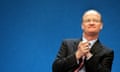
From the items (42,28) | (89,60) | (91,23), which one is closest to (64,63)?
(89,60)

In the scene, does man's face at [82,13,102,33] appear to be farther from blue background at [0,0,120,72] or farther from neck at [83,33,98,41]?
blue background at [0,0,120,72]

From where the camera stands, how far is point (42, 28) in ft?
10.00

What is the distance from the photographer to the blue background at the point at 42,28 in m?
3.04

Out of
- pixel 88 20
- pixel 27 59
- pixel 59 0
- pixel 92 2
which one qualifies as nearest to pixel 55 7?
pixel 59 0

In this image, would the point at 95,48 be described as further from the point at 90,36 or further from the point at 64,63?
the point at 64,63

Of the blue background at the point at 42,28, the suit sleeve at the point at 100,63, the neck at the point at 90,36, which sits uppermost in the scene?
the blue background at the point at 42,28

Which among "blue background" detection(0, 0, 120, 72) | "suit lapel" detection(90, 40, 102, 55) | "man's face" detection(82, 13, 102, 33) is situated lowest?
"suit lapel" detection(90, 40, 102, 55)

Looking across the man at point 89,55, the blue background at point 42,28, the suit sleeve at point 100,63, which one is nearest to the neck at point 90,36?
the man at point 89,55

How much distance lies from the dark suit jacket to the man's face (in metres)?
0.09

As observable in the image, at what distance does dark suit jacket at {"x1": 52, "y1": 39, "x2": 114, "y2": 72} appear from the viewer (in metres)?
1.70

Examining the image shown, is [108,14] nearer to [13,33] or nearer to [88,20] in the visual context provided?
[13,33]

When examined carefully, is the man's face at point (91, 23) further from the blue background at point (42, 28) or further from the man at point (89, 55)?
the blue background at point (42, 28)

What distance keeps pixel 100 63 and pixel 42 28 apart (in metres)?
1.39

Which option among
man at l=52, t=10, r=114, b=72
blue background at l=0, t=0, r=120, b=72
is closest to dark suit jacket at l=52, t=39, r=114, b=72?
man at l=52, t=10, r=114, b=72
